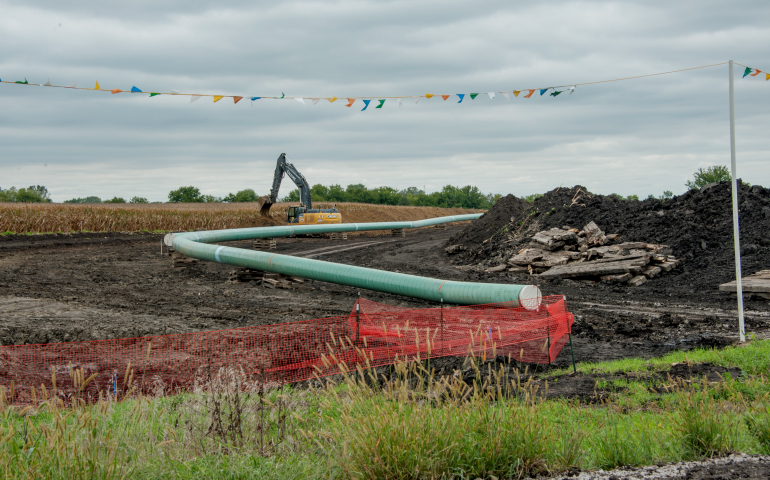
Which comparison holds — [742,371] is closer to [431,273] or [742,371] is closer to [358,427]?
[358,427]

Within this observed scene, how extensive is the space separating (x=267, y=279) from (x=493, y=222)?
1163 cm

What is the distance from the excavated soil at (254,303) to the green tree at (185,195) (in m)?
57.6

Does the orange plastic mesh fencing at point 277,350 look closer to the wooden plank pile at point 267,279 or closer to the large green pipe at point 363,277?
the large green pipe at point 363,277

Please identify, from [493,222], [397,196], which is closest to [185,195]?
[397,196]

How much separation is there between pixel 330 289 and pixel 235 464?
11.6 m

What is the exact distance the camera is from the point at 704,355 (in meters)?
7.55

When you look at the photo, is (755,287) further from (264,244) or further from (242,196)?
(242,196)

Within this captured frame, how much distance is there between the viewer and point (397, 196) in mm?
81188

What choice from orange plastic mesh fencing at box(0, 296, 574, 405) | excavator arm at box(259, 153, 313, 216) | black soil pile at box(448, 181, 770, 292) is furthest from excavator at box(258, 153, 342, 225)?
orange plastic mesh fencing at box(0, 296, 574, 405)

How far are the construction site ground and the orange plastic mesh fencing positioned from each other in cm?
82

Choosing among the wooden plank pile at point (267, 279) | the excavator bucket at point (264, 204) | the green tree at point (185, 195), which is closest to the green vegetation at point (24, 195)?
the green tree at point (185, 195)

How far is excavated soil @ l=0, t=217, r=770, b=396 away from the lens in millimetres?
9484

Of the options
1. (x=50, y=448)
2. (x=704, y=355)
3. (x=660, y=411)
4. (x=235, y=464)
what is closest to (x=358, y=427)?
(x=235, y=464)

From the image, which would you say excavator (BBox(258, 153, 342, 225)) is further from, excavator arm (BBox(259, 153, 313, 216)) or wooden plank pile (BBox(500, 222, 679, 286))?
wooden plank pile (BBox(500, 222, 679, 286))
